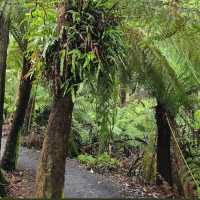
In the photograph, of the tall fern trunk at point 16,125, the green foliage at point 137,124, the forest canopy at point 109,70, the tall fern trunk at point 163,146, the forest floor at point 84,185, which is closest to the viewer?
the forest canopy at point 109,70

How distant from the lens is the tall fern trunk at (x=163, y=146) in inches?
273

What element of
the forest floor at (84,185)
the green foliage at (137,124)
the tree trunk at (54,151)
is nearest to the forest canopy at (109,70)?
the tree trunk at (54,151)

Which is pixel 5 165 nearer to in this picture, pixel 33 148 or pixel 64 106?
pixel 33 148

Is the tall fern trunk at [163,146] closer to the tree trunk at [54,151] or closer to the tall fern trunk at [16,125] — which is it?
the tall fern trunk at [16,125]

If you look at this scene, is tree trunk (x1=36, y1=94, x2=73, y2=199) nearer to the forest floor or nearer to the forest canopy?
the forest canopy

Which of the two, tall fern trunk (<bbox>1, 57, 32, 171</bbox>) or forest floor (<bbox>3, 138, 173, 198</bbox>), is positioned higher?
tall fern trunk (<bbox>1, 57, 32, 171</bbox>)

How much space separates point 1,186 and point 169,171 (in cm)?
248

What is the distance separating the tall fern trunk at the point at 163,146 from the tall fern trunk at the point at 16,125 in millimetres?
2247

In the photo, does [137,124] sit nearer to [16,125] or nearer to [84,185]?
[16,125]

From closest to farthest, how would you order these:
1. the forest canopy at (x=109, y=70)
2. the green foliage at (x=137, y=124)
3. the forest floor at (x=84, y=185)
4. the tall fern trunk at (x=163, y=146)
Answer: the forest canopy at (x=109, y=70)
the forest floor at (x=84, y=185)
the tall fern trunk at (x=163, y=146)
the green foliage at (x=137, y=124)

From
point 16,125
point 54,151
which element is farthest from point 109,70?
point 16,125

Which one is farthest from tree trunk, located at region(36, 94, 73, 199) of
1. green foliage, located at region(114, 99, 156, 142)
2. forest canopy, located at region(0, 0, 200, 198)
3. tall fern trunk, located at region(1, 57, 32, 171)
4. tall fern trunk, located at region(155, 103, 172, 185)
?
green foliage, located at region(114, 99, 156, 142)

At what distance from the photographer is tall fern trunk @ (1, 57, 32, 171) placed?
25.4 ft

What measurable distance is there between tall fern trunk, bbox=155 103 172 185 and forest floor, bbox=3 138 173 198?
0.27 meters
